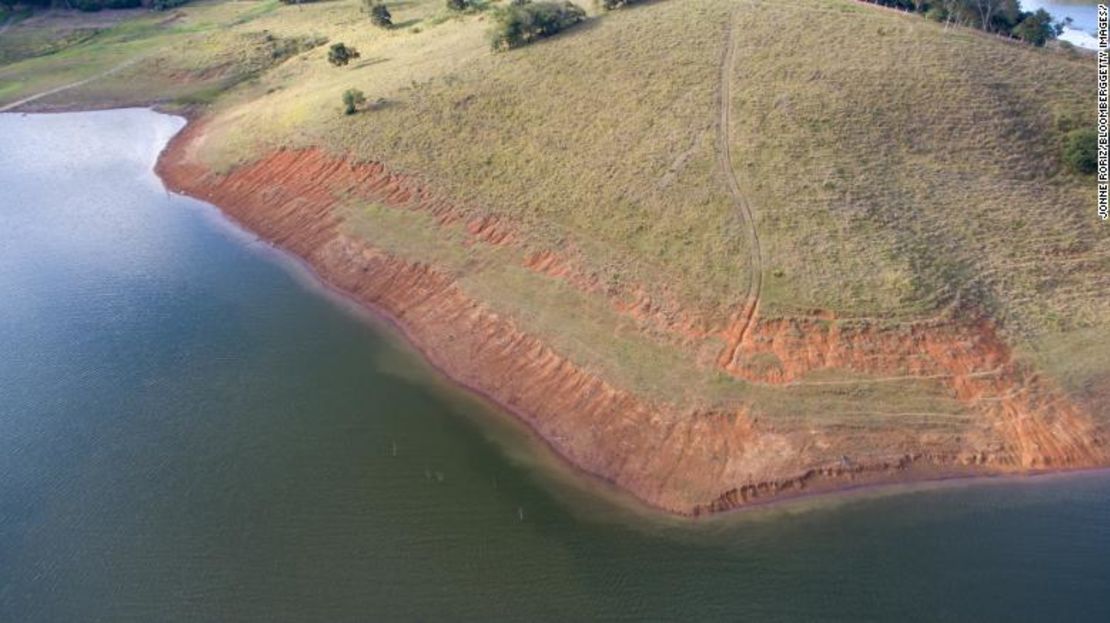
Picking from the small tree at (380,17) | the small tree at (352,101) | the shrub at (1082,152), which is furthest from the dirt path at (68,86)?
the shrub at (1082,152)

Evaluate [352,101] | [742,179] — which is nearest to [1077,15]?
[742,179]

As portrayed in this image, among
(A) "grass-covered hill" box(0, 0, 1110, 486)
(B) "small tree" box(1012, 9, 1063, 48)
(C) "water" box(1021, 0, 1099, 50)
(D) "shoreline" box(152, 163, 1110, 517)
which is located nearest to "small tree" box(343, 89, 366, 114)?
(A) "grass-covered hill" box(0, 0, 1110, 486)

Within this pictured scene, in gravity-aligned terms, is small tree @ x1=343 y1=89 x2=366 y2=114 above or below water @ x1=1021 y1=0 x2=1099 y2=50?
below

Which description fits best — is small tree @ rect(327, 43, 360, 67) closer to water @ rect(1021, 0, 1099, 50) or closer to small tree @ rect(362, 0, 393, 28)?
small tree @ rect(362, 0, 393, 28)

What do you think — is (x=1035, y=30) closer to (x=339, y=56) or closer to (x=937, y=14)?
(x=937, y=14)

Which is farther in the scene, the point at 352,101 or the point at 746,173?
the point at 352,101

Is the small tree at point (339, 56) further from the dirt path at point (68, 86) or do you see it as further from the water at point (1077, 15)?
the water at point (1077, 15)
